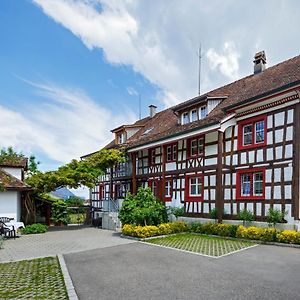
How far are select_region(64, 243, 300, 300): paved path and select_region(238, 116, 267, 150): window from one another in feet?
19.5

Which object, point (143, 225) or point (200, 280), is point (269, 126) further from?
point (200, 280)

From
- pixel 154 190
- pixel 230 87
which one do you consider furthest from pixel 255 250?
pixel 230 87

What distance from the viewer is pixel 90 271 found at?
9.19 metres

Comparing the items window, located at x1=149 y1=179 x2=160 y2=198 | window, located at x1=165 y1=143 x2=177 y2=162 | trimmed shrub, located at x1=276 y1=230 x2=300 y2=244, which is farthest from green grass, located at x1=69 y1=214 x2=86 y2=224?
trimmed shrub, located at x1=276 y1=230 x2=300 y2=244

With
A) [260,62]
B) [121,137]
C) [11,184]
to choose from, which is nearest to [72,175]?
[11,184]

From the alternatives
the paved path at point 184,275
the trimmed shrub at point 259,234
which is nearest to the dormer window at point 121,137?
the trimmed shrub at point 259,234

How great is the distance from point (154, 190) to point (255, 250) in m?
11.6

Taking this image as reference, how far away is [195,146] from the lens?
2009cm

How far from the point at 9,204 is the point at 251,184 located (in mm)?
14361

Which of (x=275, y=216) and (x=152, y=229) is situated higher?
(x=275, y=216)

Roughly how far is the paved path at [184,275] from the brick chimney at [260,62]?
1327cm

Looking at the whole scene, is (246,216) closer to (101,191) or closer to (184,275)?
(184,275)

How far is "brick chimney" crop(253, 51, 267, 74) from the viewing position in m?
21.5

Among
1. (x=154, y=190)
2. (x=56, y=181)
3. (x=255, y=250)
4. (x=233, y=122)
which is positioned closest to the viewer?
(x=255, y=250)
